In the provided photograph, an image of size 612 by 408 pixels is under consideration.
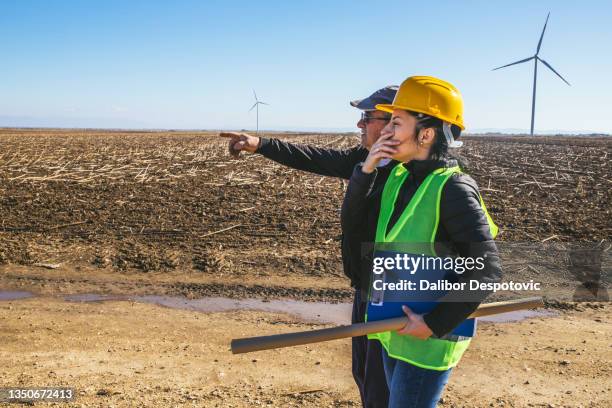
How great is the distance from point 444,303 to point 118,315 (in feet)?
15.9

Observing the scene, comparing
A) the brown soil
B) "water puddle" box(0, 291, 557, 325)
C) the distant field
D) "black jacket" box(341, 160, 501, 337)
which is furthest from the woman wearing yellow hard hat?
the distant field

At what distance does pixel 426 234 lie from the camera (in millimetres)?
2186

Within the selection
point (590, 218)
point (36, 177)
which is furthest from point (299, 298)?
point (36, 177)

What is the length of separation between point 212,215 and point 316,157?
7692 millimetres

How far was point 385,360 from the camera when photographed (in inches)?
96.0

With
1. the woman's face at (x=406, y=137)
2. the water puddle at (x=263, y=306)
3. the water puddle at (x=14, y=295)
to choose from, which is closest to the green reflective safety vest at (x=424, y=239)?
the woman's face at (x=406, y=137)

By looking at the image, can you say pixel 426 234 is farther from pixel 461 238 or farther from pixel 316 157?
pixel 316 157

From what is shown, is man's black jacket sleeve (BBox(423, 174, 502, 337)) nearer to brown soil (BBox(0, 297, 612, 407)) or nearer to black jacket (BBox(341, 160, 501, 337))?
black jacket (BBox(341, 160, 501, 337))

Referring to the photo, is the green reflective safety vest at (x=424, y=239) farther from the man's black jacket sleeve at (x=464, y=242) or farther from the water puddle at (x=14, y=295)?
the water puddle at (x=14, y=295)

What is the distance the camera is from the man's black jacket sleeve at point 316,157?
3496mm

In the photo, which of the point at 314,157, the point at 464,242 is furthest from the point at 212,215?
the point at 464,242

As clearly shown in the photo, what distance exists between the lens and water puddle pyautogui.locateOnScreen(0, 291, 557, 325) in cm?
638

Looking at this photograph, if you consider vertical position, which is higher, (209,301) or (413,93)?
(413,93)

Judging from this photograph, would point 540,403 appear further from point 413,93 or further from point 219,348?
point 413,93
